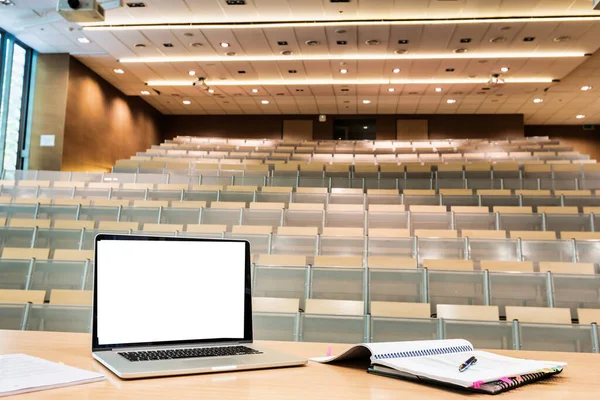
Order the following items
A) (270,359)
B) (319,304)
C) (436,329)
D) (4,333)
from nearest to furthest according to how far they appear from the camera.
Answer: (270,359) < (4,333) < (436,329) < (319,304)

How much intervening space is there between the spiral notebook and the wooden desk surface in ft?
0.05

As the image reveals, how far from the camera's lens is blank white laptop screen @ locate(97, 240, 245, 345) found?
86cm

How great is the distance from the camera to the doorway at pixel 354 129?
11.3m

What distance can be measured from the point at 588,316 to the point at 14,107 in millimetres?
8180

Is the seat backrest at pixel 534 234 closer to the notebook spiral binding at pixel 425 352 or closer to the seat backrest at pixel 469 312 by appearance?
the seat backrest at pixel 469 312

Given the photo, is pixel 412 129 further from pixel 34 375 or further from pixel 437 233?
pixel 34 375

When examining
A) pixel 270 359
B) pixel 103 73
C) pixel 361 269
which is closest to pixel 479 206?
pixel 361 269

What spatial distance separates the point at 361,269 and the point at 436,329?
2.62 ft

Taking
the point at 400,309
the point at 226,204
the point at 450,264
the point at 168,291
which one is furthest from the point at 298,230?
the point at 168,291

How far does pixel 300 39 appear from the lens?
6930mm

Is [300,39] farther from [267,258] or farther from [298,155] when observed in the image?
[267,258]

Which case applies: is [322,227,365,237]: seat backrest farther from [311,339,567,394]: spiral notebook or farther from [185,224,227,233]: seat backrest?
[311,339,567,394]: spiral notebook

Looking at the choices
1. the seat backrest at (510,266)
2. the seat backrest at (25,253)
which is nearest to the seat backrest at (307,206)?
the seat backrest at (510,266)

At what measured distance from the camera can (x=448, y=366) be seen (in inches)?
28.7
